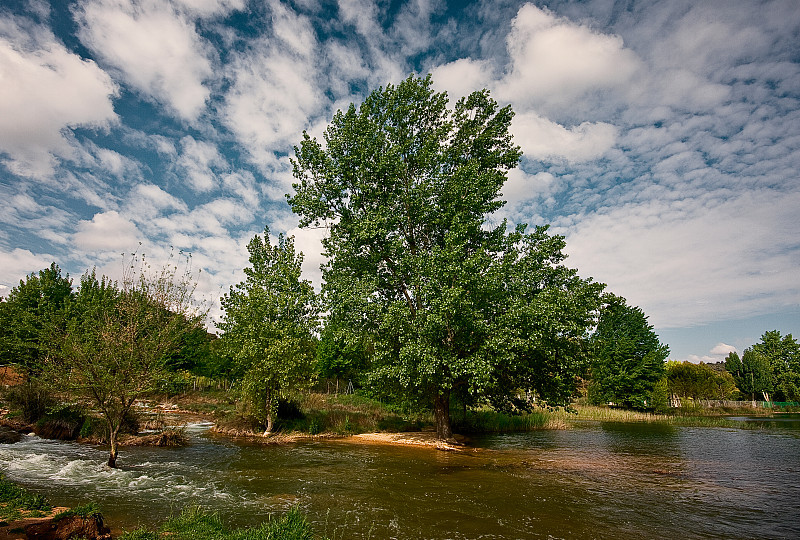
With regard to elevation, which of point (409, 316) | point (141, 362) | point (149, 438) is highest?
point (409, 316)

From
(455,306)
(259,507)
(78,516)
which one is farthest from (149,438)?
(455,306)

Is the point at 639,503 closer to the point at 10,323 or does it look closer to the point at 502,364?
the point at 502,364

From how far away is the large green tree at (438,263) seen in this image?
1919 centimetres

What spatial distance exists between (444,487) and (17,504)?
10981 millimetres

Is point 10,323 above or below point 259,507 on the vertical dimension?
above

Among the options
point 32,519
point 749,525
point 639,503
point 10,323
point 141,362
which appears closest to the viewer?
point 32,519

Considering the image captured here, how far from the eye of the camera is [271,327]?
2517 cm

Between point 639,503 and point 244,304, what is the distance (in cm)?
2256

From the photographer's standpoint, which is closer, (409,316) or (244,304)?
(409,316)

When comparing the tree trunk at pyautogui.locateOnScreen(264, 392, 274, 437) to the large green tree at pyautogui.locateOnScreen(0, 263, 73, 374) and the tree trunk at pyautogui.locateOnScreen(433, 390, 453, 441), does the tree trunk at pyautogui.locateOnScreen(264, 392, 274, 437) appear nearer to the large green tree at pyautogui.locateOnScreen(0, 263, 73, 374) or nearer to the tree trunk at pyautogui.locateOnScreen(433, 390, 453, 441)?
the tree trunk at pyautogui.locateOnScreen(433, 390, 453, 441)

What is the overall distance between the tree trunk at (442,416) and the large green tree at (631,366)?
34789mm

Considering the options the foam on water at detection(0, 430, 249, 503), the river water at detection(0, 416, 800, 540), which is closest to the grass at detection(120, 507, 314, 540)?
Answer: the river water at detection(0, 416, 800, 540)

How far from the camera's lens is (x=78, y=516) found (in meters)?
7.78

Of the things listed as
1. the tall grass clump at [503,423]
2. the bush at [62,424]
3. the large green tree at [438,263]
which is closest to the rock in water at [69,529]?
the large green tree at [438,263]
